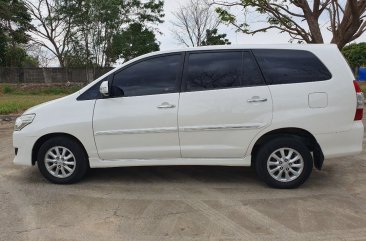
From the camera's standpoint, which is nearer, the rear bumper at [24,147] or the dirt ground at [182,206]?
the dirt ground at [182,206]

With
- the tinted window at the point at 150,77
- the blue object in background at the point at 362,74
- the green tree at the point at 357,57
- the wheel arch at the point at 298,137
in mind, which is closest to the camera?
the wheel arch at the point at 298,137

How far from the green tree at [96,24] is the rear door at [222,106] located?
2514 cm

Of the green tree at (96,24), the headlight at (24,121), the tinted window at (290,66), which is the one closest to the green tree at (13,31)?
the green tree at (96,24)

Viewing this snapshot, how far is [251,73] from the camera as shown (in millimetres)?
5102

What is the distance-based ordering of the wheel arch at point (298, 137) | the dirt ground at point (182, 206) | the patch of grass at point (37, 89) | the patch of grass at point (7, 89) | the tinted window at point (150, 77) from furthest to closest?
the patch of grass at point (37, 89), the patch of grass at point (7, 89), the tinted window at point (150, 77), the wheel arch at point (298, 137), the dirt ground at point (182, 206)

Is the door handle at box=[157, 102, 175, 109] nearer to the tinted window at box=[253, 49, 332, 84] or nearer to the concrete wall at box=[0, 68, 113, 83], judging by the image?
the tinted window at box=[253, 49, 332, 84]

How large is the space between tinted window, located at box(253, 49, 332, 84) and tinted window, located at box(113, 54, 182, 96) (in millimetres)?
1116

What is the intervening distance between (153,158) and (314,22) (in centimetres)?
1445

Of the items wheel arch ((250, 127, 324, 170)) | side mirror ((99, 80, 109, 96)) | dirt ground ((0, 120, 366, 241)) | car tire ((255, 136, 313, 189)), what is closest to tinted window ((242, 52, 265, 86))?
wheel arch ((250, 127, 324, 170))

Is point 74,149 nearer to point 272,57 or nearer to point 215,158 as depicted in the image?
point 215,158

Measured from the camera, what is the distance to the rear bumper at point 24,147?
5.36m

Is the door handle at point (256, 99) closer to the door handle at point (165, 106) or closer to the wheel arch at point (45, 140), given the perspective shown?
the door handle at point (165, 106)

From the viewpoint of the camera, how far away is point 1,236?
383 cm

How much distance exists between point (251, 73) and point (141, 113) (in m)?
1.48
